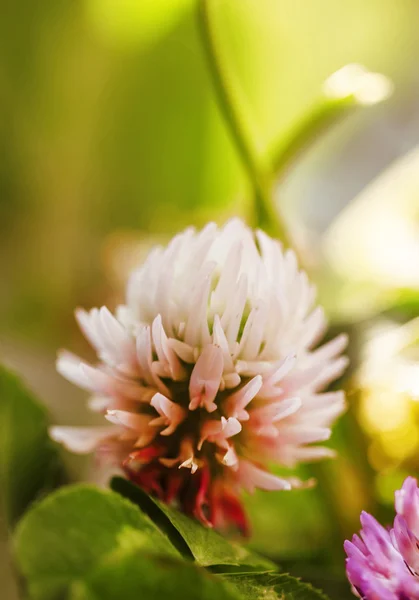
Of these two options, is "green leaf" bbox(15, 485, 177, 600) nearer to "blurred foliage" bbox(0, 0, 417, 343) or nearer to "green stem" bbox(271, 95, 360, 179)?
"green stem" bbox(271, 95, 360, 179)

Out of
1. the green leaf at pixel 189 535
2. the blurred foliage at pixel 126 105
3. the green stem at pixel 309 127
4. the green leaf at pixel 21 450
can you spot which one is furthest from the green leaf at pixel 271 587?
the blurred foliage at pixel 126 105

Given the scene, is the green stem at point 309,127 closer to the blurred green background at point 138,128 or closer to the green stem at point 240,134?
the green stem at point 240,134

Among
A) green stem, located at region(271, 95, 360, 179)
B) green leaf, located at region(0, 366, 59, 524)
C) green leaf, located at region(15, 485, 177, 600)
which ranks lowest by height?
green leaf, located at region(15, 485, 177, 600)

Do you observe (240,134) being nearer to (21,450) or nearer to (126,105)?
(21,450)

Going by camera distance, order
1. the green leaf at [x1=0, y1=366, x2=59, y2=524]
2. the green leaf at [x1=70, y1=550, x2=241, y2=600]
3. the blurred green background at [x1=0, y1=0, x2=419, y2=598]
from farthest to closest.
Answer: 1. the blurred green background at [x1=0, y1=0, x2=419, y2=598]
2. the green leaf at [x1=0, y1=366, x2=59, y2=524]
3. the green leaf at [x1=70, y1=550, x2=241, y2=600]

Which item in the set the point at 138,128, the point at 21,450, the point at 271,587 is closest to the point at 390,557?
the point at 271,587

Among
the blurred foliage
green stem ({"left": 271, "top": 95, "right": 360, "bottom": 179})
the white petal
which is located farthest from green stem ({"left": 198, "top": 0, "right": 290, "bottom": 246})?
the blurred foliage
